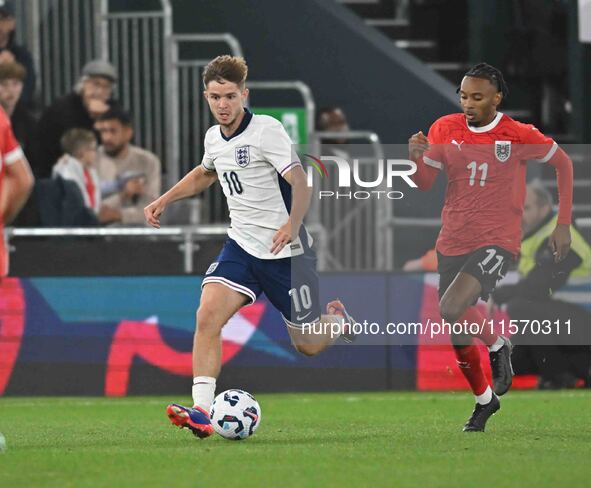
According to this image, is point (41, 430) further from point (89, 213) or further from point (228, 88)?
point (89, 213)

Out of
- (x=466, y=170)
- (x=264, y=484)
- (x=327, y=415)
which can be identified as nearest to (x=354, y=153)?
(x=327, y=415)

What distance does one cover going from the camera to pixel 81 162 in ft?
50.4

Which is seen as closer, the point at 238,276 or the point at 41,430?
the point at 238,276

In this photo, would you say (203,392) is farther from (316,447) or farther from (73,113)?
(73,113)

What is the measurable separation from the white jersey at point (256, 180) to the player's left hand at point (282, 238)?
0.34 m

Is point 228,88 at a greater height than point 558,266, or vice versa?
point 228,88

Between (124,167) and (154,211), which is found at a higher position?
A: (154,211)

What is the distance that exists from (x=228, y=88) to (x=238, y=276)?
3.68 ft

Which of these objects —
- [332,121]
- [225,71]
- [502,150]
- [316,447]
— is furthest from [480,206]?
[332,121]

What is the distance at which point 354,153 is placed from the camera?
645 inches

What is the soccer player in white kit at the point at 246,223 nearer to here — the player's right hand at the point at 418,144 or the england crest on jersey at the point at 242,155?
the england crest on jersey at the point at 242,155

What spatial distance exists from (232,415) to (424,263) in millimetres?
5482

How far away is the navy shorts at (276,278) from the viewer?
9766 millimetres

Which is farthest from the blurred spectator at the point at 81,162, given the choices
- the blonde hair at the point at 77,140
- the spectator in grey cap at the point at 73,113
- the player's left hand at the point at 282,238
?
the player's left hand at the point at 282,238
